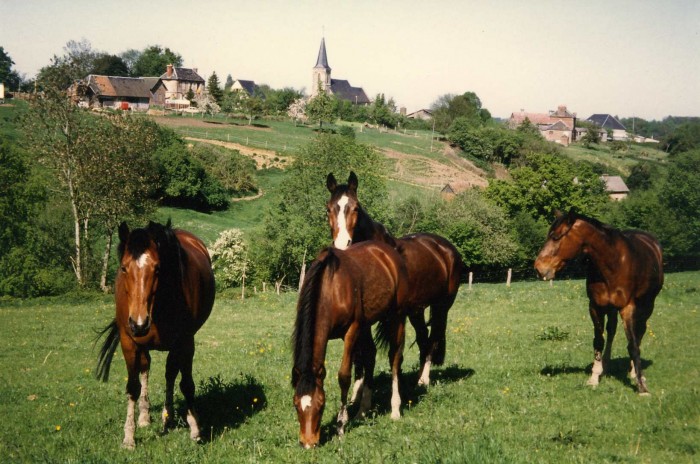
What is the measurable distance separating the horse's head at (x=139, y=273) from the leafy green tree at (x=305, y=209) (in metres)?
33.2

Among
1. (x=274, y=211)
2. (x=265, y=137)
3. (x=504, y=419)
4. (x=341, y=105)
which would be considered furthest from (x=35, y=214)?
(x=341, y=105)

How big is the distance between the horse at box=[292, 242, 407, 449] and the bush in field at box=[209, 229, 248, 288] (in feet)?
115

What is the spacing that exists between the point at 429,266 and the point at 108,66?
129962 millimetres

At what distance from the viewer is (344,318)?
701 cm

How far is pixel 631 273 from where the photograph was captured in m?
9.23

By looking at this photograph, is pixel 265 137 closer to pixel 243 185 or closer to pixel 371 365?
pixel 243 185

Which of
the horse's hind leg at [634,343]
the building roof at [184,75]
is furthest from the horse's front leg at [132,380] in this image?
→ the building roof at [184,75]

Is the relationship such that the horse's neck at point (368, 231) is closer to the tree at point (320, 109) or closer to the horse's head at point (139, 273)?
the horse's head at point (139, 273)

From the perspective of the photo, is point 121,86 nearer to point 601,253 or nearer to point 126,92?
point 126,92

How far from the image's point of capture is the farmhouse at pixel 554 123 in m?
148

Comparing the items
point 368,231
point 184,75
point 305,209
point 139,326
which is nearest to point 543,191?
point 305,209

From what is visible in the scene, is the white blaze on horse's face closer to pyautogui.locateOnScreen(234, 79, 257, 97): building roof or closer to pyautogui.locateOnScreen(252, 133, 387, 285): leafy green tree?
pyautogui.locateOnScreen(252, 133, 387, 285): leafy green tree

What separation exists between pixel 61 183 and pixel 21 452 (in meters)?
33.3

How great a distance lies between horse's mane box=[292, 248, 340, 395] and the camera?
6379 millimetres
